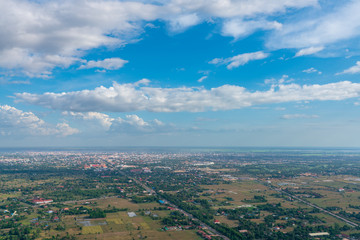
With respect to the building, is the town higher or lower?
lower

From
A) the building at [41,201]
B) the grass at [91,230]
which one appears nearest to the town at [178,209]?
the grass at [91,230]

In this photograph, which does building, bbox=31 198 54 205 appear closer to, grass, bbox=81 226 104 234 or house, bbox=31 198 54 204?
house, bbox=31 198 54 204

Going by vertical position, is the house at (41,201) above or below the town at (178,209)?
above

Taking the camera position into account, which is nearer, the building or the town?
the town

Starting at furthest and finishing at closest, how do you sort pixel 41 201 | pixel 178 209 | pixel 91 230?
pixel 41 201
pixel 178 209
pixel 91 230

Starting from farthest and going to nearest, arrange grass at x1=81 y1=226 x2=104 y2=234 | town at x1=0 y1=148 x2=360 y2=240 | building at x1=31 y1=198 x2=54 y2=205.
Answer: building at x1=31 y1=198 x2=54 y2=205
town at x1=0 y1=148 x2=360 y2=240
grass at x1=81 y1=226 x2=104 y2=234

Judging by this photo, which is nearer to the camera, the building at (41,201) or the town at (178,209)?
the town at (178,209)

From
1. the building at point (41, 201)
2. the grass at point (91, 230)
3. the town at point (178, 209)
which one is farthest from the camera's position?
the building at point (41, 201)

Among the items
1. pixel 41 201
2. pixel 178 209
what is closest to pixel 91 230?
pixel 178 209

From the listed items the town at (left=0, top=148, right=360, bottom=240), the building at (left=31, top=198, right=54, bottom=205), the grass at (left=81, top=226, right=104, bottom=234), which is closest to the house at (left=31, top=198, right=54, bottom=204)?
the building at (left=31, top=198, right=54, bottom=205)

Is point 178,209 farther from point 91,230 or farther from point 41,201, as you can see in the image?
point 41,201

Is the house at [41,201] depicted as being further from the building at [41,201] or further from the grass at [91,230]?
the grass at [91,230]

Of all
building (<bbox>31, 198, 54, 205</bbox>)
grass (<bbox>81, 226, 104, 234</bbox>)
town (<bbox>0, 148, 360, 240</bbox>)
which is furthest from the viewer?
building (<bbox>31, 198, 54, 205</bbox>)
